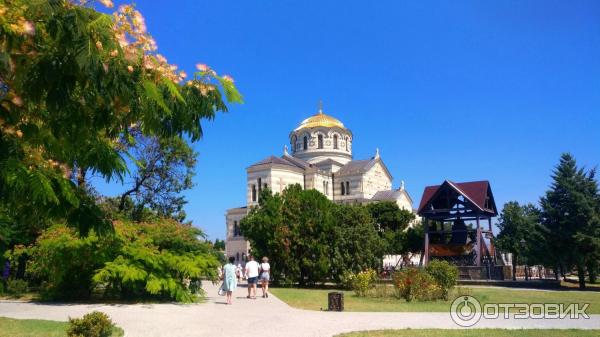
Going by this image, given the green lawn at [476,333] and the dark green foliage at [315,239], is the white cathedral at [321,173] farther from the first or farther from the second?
the green lawn at [476,333]

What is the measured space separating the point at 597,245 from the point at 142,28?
2400cm

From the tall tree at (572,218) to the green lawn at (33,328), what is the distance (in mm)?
21578

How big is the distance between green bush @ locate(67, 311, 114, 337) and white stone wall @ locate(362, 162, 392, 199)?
5198cm

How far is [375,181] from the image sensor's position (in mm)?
62781

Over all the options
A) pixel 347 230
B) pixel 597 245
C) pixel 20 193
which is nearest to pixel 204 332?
pixel 20 193

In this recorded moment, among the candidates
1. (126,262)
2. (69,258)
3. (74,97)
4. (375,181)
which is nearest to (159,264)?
(126,262)

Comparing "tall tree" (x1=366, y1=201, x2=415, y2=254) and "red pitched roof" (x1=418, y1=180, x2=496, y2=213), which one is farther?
"tall tree" (x1=366, y1=201, x2=415, y2=254)

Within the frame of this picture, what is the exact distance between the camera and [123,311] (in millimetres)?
13672

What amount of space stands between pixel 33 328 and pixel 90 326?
2.96m

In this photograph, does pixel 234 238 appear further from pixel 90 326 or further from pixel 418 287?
pixel 90 326

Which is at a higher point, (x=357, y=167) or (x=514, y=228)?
(x=357, y=167)

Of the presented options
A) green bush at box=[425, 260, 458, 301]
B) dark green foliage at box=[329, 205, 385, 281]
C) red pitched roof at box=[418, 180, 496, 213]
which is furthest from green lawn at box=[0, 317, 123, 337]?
red pitched roof at box=[418, 180, 496, 213]

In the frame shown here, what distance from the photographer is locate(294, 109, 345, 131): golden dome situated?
2525 inches

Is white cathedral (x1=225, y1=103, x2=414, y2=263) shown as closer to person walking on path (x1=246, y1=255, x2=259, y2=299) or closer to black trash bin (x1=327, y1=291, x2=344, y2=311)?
person walking on path (x1=246, y1=255, x2=259, y2=299)
